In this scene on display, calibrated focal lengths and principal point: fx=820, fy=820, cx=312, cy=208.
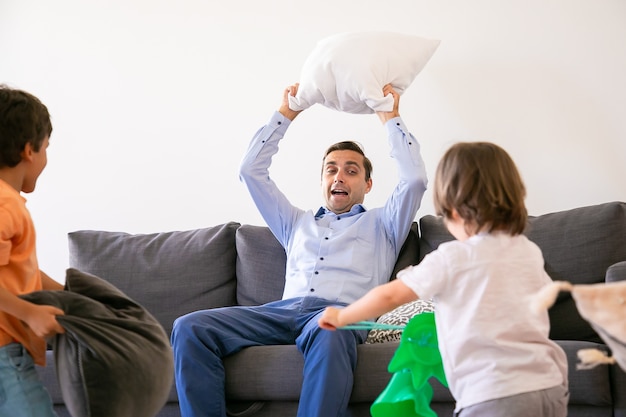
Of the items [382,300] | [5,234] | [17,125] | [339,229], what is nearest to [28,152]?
[17,125]

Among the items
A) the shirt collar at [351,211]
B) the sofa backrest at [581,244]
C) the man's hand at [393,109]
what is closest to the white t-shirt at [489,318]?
the sofa backrest at [581,244]

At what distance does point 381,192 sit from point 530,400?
204 centimetres

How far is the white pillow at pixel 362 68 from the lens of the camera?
117 inches

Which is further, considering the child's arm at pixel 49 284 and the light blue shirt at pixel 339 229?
the light blue shirt at pixel 339 229

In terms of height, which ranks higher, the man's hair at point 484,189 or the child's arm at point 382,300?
the man's hair at point 484,189

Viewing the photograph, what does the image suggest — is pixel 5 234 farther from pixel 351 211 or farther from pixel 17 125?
pixel 351 211

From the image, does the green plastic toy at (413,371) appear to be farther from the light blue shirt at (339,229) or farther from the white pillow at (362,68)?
the white pillow at (362,68)

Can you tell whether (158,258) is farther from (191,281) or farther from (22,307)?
(22,307)

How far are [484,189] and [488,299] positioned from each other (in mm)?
233

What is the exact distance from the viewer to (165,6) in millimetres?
4020

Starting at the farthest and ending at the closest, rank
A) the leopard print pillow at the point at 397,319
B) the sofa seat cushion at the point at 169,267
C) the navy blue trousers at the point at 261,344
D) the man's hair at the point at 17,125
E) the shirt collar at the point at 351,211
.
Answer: the sofa seat cushion at the point at 169,267
the shirt collar at the point at 351,211
the leopard print pillow at the point at 397,319
the navy blue trousers at the point at 261,344
the man's hair at the point at 17,125

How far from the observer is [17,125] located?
1927 millimetres

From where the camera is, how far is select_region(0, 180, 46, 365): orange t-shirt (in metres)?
1.77

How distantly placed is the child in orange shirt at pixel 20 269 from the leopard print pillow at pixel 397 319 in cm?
114
